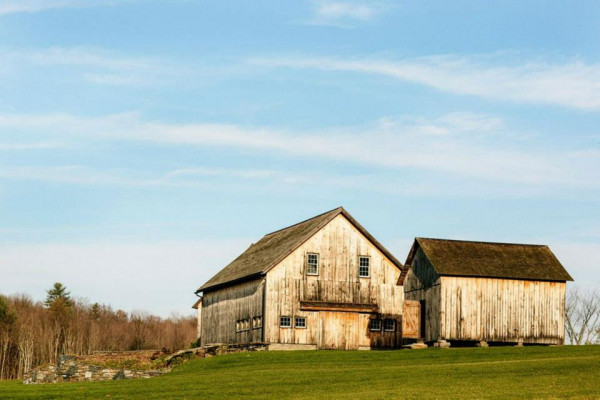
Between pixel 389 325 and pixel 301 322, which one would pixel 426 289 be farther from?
pixel 301 322

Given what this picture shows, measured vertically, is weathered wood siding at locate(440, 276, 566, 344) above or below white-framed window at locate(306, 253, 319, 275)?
below

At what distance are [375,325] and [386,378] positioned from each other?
2082cm

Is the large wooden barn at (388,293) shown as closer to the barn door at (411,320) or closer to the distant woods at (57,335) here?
the barn door at (411,320)

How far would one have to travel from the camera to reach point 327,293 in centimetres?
5250

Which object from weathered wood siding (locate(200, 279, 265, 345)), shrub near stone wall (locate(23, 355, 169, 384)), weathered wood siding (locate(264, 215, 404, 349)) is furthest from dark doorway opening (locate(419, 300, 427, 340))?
shrub near stone wall (locate(23, 355, 169, 384))

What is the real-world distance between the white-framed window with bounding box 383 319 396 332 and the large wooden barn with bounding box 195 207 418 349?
60mm

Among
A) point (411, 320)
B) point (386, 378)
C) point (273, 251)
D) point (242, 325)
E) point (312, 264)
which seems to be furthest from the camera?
point (273, 251)

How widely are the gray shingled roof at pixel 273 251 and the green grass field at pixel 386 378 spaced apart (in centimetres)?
929

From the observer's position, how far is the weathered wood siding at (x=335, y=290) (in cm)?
5172

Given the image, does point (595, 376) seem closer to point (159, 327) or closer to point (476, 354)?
point (476, 354)

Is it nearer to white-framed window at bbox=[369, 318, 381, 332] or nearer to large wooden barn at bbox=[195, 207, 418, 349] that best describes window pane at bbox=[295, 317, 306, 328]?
large wooden barn at bbox=[195, 207, 418, 349]

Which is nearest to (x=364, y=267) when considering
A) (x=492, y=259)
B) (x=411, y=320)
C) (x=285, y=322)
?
(x=411, y=320)

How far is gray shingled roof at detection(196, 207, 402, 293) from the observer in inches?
2069

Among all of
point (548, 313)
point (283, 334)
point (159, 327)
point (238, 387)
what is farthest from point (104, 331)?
point (238, 387)
